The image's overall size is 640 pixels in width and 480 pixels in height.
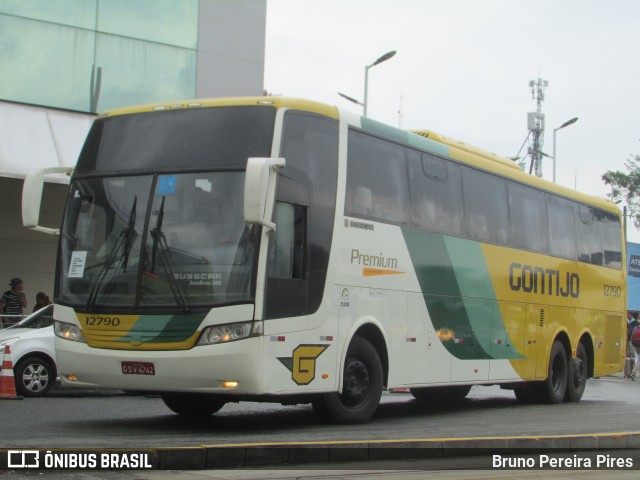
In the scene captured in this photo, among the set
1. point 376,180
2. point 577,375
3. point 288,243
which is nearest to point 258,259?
point 288,243

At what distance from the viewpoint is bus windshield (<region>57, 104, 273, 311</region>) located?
10.6 m

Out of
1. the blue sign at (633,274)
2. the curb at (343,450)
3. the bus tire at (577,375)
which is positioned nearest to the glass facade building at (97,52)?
the bus tire at (577,375)

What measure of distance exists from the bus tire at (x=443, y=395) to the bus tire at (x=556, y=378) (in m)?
1.27

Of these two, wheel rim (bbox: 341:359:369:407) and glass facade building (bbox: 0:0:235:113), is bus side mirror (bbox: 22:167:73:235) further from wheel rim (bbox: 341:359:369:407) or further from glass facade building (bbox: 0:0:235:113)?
glass facade building (bbox: 0:0:235:113)

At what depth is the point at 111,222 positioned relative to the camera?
11289 mm

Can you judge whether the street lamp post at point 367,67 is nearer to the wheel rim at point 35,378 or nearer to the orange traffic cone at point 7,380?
the wheel rim at point 35,378

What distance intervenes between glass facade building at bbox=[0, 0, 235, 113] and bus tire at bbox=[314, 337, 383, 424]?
1345cm

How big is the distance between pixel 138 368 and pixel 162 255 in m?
1.19

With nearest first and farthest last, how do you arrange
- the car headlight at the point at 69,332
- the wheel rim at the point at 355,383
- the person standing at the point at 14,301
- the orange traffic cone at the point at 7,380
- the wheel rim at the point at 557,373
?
the car headlight at the point at 69,332 → the wheel rim at the point at 355,383 → the orange traffic cone at the point at 7,380 → the wheel rim at the point at 557,373 → the person standing at the point at 14,301

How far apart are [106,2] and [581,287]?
12.9m

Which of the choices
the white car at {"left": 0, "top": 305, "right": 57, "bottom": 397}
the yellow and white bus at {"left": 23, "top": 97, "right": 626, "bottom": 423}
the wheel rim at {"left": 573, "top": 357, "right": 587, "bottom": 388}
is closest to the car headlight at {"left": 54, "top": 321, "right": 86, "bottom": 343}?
the yellow and white bus at {"left": 23, "top": 97, "right": 626, "bottom": 423}

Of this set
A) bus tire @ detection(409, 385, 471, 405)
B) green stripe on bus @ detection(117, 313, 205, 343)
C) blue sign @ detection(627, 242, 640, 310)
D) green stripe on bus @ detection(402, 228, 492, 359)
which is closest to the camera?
green stripe on bus @ detection(117, 313, 205, 343)

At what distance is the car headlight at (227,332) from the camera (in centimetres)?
1052

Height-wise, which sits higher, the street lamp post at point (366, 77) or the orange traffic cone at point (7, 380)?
the street lamp post at point (366, 77)
